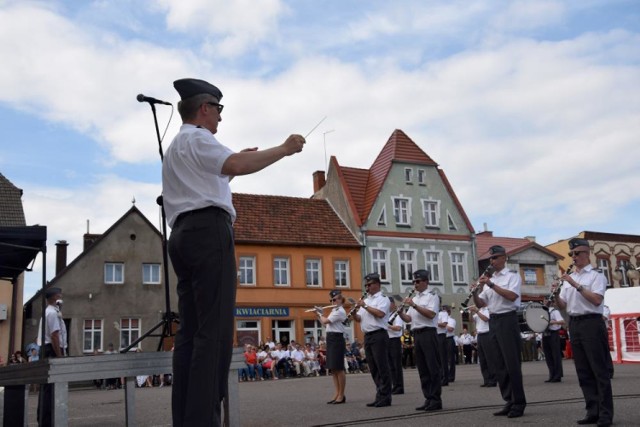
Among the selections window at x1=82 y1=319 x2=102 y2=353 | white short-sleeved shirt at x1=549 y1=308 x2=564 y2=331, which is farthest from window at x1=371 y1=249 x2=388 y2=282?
white short-sleeved shirt at x1=549 y1=308 x2=564 y2=331

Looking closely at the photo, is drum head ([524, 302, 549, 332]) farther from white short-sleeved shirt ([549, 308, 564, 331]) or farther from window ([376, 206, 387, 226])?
window ([376, 206, 387, 226])

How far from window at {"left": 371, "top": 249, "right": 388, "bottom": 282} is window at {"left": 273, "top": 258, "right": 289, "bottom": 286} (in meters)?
Result: 5.44

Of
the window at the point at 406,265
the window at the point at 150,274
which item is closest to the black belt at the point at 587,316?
the window at the point at 150,274

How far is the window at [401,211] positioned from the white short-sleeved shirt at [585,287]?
3462cm

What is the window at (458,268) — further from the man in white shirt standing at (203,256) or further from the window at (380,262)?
the man in white shirt standing at (203,256)

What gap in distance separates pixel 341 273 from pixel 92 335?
1434 cm

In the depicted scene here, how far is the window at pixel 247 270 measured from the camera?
3769 centimetres

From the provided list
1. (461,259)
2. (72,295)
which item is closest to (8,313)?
(72,295)

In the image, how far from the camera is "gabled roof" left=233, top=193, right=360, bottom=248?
38.8 meters

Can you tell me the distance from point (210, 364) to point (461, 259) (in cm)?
4167

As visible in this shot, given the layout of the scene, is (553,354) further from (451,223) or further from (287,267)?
(451,223)

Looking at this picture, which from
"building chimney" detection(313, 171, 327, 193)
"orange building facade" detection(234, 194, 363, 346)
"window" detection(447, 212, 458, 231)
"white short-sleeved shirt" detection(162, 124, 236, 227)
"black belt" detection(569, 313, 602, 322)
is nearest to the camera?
"white short-sleeved shirt" detection(162, 124, 236, 227)

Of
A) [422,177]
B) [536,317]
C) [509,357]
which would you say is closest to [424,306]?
[509,357]

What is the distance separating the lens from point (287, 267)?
39219mm
